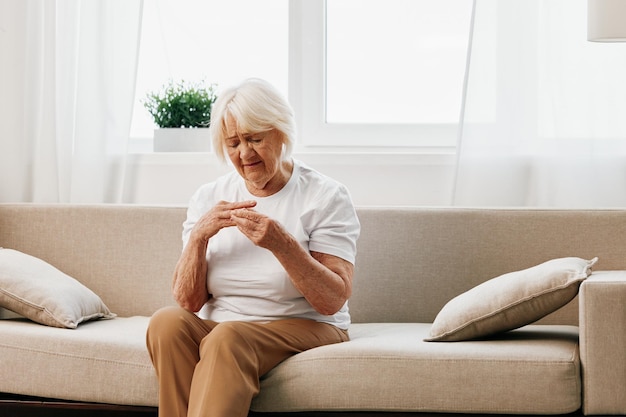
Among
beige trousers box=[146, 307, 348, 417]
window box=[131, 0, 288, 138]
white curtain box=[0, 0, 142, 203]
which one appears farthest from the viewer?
window box=[131, 0, 288, 138]

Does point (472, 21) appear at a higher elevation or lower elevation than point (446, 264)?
higher

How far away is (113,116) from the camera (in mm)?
3615

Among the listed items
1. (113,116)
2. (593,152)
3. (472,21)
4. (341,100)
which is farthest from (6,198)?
(593,152)

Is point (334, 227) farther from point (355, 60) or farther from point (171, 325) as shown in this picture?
point (355, 60)

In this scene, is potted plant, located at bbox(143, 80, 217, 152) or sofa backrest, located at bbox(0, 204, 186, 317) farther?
potted plant, located at bbox(143, 80, 217, 152)

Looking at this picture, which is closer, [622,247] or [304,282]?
[304,282]

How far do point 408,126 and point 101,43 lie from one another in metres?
1.24

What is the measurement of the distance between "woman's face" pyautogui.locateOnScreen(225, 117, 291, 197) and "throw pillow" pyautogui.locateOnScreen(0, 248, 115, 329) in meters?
0.68

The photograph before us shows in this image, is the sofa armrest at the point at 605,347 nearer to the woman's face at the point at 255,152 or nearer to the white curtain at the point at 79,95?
the woman's face at the point at 255,152

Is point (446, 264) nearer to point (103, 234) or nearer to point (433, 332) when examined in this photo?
point (433, 332)

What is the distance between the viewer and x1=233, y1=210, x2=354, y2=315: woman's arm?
2.40m

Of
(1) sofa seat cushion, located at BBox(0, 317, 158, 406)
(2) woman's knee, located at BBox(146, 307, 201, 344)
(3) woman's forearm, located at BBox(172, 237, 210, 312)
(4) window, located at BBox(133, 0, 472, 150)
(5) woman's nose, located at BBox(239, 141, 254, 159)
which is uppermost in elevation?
(4) window, located at BBox(133, 0, 472, 150)

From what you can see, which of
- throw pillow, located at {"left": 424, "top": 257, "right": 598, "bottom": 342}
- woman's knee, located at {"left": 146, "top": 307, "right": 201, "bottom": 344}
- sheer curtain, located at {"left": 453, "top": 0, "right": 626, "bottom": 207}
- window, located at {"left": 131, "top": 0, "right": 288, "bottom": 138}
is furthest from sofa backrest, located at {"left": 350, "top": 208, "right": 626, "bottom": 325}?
window, located at {"left": 131, "top": 0, "right": 288, "bottom": 138}

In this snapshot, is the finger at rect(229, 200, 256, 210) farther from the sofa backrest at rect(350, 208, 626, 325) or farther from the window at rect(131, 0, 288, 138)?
the window at rect(131, 0, 288, 138)
